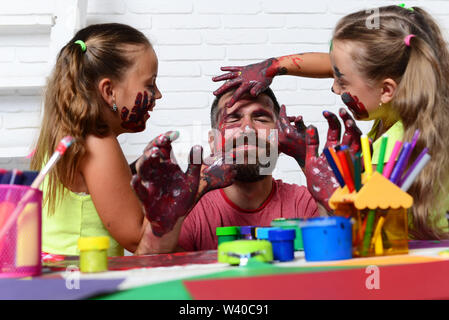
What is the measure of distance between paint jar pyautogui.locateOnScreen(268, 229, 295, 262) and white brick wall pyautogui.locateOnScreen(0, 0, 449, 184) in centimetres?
136

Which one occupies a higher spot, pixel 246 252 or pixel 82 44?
pixel 82 44

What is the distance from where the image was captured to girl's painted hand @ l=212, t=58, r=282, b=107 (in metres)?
1.41

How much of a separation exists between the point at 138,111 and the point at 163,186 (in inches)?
20.2

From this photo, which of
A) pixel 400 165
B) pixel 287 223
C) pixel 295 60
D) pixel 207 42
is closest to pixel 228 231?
pixel 287 223

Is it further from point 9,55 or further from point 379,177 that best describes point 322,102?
point 379,177

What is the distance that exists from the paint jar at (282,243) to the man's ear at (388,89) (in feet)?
2.17

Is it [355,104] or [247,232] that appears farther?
[355,104]

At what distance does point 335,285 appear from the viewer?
0.56m

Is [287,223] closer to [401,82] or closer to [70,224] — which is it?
[401,82]

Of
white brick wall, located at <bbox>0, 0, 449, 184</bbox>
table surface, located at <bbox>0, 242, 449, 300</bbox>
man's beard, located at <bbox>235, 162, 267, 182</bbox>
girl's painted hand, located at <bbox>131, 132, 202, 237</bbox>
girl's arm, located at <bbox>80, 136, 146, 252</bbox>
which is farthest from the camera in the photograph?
white brick wall, located at <bbox>0, 0, 449, 184</bbox>

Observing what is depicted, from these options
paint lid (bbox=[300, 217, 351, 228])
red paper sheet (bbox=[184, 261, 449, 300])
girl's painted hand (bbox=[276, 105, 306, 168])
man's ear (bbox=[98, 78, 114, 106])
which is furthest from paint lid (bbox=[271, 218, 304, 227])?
man's ear (bbox=[98, 78, 114, 106])

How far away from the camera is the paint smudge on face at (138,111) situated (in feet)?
4.37

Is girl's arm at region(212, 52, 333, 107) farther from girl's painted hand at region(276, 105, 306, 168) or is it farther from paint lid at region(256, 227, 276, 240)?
paint lid at region(256, 227, 276, 240)

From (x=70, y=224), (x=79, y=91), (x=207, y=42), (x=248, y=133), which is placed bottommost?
(x=70, y=224)
